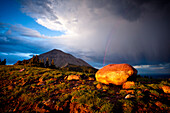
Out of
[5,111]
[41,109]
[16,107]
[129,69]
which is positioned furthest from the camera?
[129,69]

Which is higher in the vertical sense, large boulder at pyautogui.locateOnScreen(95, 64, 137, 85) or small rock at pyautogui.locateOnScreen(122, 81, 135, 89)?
large boulder at pyautogui.locateOnScreen(95, 64, 137, 85)

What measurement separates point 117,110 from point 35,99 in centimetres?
774

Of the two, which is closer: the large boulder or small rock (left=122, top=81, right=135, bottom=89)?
small rock (left=122, top=81, right=135, bottom=89)

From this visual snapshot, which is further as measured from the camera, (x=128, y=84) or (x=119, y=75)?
(x=119, y=75)

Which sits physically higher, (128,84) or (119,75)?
(119,75)

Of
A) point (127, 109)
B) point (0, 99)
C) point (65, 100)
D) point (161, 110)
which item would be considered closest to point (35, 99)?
point (65, 100)

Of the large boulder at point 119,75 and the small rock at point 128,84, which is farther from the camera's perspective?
the large boulder at point 119,75

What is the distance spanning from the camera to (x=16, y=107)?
6.92 metres

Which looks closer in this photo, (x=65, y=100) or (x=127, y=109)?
(x=127, y=109)

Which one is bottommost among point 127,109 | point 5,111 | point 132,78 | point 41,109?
point 5,111

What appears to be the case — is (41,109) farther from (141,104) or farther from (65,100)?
(141,104)

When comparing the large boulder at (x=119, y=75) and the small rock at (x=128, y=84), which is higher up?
the large boulder at (x=119, y=75)

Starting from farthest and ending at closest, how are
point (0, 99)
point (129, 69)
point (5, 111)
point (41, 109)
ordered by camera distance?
point (129, 69), point (0, 99), point (5, 111), point (41, 109)

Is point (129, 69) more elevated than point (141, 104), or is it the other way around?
point (129, 69)
